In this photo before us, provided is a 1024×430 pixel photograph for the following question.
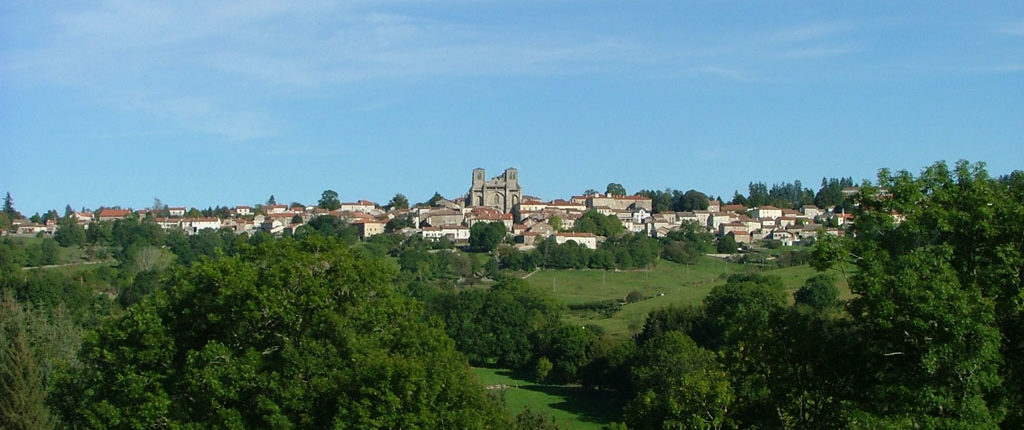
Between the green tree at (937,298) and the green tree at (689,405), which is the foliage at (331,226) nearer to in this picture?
the green tree at (689,405)

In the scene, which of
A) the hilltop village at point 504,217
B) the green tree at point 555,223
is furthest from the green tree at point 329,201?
the green tree at point 555,223

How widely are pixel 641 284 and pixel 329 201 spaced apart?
278 feet

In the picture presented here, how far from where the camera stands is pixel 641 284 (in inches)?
3322

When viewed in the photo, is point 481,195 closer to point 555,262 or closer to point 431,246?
point 431,246

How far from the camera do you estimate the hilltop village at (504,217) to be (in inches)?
4651

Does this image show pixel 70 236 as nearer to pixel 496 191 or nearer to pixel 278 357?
pixel 496 191

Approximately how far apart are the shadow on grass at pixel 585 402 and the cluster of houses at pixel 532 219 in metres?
56.3

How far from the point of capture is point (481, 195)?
149375 mm

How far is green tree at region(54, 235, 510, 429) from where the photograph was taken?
16375 millimetres

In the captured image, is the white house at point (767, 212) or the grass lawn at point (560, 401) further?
the white house at point (767, 212)

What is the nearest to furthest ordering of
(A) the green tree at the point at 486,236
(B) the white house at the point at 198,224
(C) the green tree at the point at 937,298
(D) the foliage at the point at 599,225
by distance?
(C) the green tree at the point at 937,298 → (A) the green tree at the point at 486,236 → (D) the foliage at the point at 599,225 → (B) the white house at the point at 198,224

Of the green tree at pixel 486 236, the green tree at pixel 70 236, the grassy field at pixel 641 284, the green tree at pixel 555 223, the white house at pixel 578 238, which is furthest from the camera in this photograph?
the green tree at pixel 555 223

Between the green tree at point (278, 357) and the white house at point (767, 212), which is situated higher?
the white house at point (767, 212)

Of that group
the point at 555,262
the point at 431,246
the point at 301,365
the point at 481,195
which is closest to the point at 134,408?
the point at 301,365
